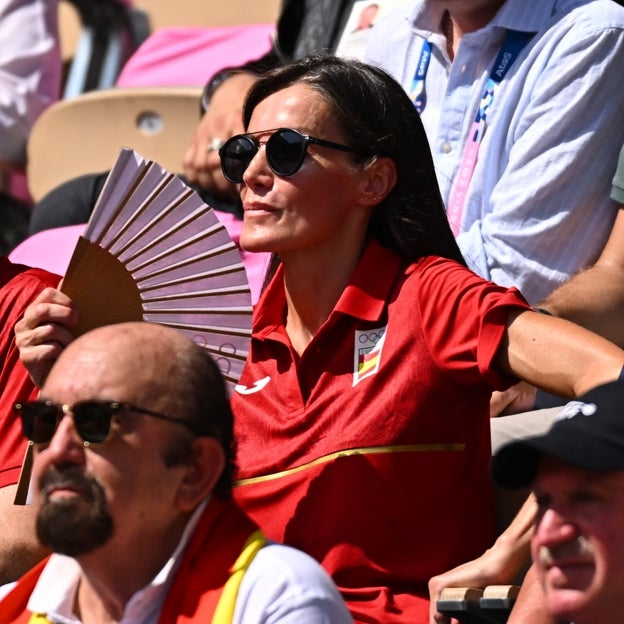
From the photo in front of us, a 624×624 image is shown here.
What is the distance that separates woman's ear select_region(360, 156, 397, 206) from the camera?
3643mm

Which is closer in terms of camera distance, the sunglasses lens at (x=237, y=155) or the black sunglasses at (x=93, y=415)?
the black sunglasses at (x=93, y=415)

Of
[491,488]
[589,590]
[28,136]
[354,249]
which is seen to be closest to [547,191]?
[354,249]

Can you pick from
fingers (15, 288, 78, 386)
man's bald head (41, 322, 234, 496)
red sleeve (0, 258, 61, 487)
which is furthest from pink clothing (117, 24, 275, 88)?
man's bald head (41, 322, 234, 496)

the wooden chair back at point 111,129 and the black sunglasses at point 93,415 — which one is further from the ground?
the black sunglasses at point 93,415

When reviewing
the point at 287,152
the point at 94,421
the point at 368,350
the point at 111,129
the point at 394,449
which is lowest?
the point at 111,129

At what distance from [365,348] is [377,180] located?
0.42 metres

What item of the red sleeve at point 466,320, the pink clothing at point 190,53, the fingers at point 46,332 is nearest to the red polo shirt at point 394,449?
the red sleeve at point 466,320

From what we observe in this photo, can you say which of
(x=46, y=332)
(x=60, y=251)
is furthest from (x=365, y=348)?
(x=60, y=251)

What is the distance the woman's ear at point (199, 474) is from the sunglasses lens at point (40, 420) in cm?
25

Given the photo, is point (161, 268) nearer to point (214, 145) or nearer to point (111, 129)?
point (214, 145)

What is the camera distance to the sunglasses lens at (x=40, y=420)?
9.36ft

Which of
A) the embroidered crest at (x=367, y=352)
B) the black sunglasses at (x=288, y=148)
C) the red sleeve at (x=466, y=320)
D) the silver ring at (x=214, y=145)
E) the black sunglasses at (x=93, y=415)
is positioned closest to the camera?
the black sunglasses at (x=93, y=415)

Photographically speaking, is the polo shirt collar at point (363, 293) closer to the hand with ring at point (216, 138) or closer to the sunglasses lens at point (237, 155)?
the sunglasses lens at point (237, 155)

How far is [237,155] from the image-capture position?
369 cm
